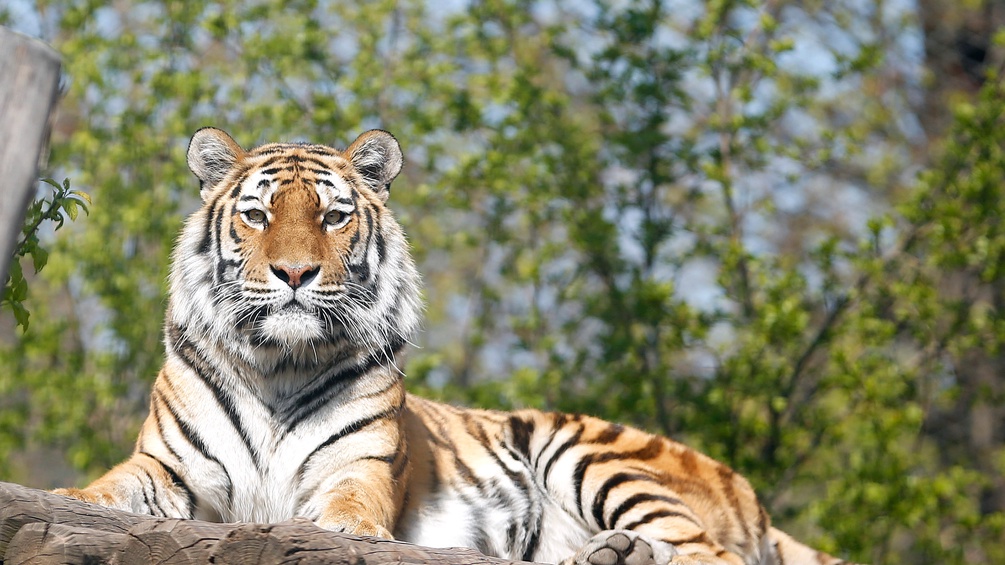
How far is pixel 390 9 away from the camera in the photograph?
832 centimetres

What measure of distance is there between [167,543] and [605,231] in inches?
207

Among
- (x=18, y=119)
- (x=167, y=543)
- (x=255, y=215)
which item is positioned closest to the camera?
(x=18, y=119)

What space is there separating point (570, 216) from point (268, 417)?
13.7ft

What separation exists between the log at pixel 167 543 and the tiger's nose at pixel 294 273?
1223 millimetres

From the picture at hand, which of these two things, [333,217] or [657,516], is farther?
[333,217]

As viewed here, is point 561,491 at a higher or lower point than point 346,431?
lower

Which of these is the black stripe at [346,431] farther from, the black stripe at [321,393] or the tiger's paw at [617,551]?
the tiger's paw at [617,551]

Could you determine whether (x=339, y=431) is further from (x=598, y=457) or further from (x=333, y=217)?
(x=598, y=457)

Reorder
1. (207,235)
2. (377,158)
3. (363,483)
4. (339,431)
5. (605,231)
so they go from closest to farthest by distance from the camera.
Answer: (363,483) → (339,431) → (207,235) → (377,158) → (605,231)

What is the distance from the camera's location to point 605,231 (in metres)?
7.58

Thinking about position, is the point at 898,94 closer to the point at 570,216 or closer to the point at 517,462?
the point at 570,216

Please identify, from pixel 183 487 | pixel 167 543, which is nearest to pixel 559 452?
pixel 183 487

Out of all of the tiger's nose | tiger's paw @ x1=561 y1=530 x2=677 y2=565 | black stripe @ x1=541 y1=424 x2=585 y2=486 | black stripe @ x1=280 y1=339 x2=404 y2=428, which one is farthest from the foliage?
black stripe @ x1=541 y1=424 x2=585 y2=486

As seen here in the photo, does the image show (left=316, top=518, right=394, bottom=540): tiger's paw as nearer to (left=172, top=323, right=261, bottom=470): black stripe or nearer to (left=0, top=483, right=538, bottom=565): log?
(left=172, top=323, right=261, bottom=470): black stripe
